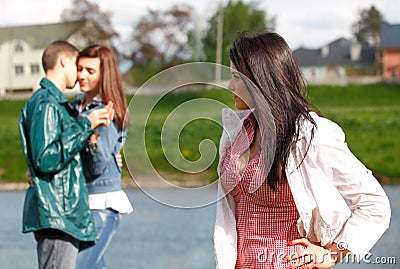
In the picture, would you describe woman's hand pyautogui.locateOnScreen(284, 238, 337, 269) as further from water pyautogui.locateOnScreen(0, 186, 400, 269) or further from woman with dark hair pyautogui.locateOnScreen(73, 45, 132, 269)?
water pyautogui.locateOnScreen(0, 186, 400, 269)

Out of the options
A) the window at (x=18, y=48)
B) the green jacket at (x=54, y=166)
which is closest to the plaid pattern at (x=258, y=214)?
the green jacket at (x=54, y=166)

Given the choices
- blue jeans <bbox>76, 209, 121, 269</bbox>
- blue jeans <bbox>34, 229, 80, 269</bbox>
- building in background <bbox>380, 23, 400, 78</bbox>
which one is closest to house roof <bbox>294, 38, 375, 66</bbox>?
building in background <bbox>380, 23, 400, 78</bbox>

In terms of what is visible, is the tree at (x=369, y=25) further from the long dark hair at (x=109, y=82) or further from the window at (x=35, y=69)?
the long dark hair at (x=109, y=82)

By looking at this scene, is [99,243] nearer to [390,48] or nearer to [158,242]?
[158,242]

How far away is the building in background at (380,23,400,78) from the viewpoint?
53156mm

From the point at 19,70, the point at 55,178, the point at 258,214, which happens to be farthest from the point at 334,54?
the point at 258,214

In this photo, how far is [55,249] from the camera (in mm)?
→ 4414

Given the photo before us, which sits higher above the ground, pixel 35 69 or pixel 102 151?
pixel 102 151

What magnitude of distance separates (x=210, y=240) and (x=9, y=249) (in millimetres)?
2500

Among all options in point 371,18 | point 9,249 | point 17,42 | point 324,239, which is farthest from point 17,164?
Result: point 371,18

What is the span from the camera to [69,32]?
132 feet

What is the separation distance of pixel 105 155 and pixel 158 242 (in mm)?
7187

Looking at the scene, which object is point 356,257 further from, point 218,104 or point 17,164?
point 17,164

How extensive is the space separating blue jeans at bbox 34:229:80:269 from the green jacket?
59mm
